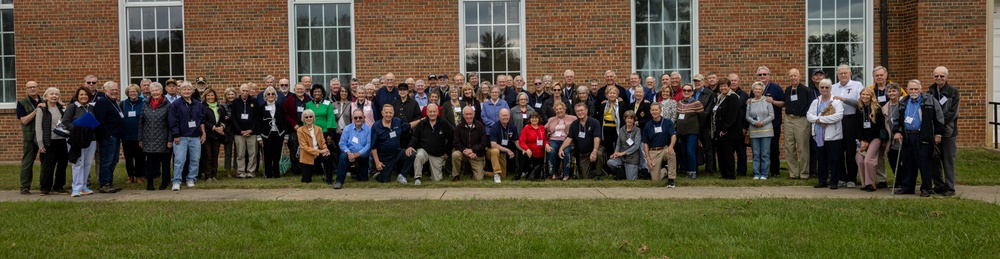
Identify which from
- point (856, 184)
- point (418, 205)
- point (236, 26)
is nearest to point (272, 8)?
point (236, 26)

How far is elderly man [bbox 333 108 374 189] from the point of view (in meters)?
11.3

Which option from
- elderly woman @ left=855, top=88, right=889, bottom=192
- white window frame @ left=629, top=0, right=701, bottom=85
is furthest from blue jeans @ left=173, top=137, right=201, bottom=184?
elderly woman @ left=855, top=88, right=889, bottom=192

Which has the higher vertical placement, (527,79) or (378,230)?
(527,79)

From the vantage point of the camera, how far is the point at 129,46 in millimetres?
15758

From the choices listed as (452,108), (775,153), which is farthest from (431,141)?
(775,153)

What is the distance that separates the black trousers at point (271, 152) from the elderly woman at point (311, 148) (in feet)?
2.87

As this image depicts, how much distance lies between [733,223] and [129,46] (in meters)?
12.8

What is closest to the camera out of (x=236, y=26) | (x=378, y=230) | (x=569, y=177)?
(x=378, y=230)

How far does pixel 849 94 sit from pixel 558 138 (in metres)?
3.97

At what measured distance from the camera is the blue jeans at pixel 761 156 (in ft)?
38.0

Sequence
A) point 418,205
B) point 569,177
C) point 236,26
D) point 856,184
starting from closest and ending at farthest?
point 418,205 → point 856,184 → point 569,177 → point 236,26

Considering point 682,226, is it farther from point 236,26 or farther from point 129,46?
point 129,46

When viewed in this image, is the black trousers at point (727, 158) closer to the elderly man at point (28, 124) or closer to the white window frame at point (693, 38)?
the white window frame at point (693, 38)

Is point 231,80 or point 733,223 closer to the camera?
point 733,223
